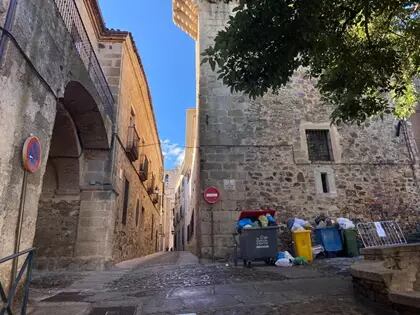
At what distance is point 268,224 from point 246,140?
10.6 feet

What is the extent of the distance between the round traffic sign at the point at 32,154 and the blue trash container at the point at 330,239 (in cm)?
676

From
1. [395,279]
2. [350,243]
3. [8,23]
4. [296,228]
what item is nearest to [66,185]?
[8,23]

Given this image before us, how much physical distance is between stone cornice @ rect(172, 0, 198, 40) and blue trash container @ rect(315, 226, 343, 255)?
8.44 meters

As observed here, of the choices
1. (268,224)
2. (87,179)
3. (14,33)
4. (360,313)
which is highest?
(14,33)

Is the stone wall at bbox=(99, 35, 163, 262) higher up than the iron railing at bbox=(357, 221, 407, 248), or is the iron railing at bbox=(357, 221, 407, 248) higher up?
the stone wall at bbox=(99, 35, 163, 262)

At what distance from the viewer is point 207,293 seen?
4285 mm

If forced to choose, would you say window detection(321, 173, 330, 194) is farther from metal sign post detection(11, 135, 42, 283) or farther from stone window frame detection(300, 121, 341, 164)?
metal sign post detection(11, 135, 42, 283)

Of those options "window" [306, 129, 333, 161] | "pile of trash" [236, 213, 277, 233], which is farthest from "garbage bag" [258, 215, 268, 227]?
"window" [306, 129, 333, 161]

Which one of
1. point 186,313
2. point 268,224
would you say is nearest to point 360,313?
point 186,313

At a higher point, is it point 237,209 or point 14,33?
point 14,33

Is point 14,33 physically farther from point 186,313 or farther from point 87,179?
point 87,179

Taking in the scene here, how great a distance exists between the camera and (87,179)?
27.5ft

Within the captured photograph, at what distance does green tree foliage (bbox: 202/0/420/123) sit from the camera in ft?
12.5

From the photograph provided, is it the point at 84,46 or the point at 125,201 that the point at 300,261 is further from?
the point at 84,46
